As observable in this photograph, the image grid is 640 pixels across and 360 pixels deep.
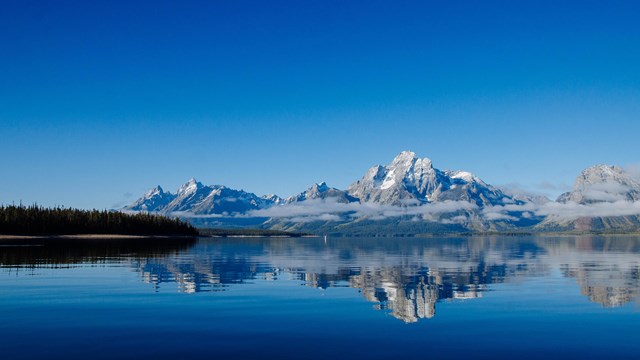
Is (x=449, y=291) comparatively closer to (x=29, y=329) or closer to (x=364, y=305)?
(x=364, y=305)

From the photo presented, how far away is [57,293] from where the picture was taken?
1805 inches

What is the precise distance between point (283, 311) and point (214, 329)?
25.9 ft

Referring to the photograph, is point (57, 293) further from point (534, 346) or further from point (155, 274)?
point (534, 346)

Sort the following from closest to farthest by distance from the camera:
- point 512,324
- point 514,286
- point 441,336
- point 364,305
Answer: point 441,336 < point 512,324 < point 364,305 < point 514,286

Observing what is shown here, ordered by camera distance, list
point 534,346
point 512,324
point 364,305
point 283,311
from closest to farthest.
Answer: point 534,346, point 512,324, point 283,311, point 364,305

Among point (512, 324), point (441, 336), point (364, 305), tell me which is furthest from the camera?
point (364, 305)

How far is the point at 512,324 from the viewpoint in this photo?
3225 cm

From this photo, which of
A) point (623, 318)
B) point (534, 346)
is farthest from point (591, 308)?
point (534, 346)

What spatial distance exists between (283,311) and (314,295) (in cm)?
939

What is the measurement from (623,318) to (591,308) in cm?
452

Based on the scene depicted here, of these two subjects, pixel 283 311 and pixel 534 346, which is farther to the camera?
pixel 283 311

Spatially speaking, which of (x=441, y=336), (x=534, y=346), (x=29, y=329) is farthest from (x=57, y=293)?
(x=534, y=346)

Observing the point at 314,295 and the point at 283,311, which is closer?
the point at 283,311

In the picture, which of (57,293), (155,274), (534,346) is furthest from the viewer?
(155,274)
